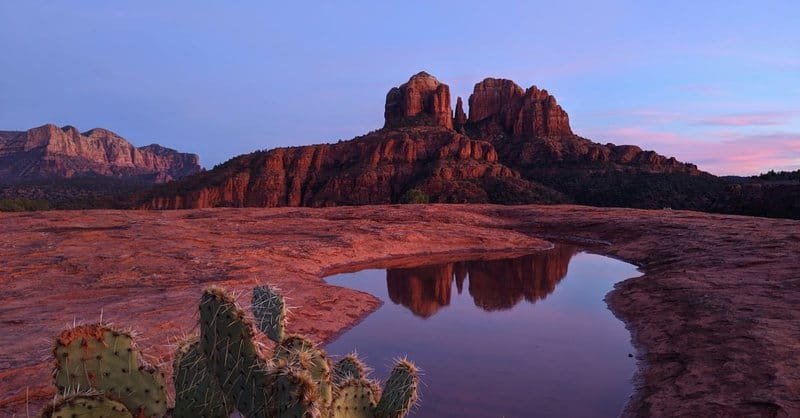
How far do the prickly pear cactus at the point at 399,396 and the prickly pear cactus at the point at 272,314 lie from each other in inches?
41.8

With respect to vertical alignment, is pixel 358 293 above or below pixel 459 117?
below

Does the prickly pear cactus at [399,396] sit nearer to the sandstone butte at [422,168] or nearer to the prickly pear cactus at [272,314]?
the prickly pear cactus at [272,314]

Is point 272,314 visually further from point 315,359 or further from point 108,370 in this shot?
point 108,370

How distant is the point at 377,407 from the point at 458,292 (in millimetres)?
11447

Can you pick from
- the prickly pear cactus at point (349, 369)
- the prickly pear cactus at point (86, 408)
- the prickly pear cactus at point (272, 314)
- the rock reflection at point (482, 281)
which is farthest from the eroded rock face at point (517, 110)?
the prickly pear cactus at point (86, 408)

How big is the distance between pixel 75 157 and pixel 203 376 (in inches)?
7368

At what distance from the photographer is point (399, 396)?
4398 mm

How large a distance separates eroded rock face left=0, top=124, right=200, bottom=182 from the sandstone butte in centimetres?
7672

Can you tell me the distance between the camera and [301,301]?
479 inches

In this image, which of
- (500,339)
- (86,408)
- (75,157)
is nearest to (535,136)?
(500,339)

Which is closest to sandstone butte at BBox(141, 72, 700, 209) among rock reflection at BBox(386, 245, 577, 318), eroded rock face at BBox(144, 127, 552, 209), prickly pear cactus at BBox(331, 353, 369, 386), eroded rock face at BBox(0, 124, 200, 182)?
eroded rock face at BBox(144, 127, 552, 209)

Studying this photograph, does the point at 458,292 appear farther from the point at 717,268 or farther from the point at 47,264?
the point at 47,264

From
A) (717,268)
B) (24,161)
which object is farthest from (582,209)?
(24,161)

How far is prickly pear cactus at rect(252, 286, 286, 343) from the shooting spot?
14.9 feet
